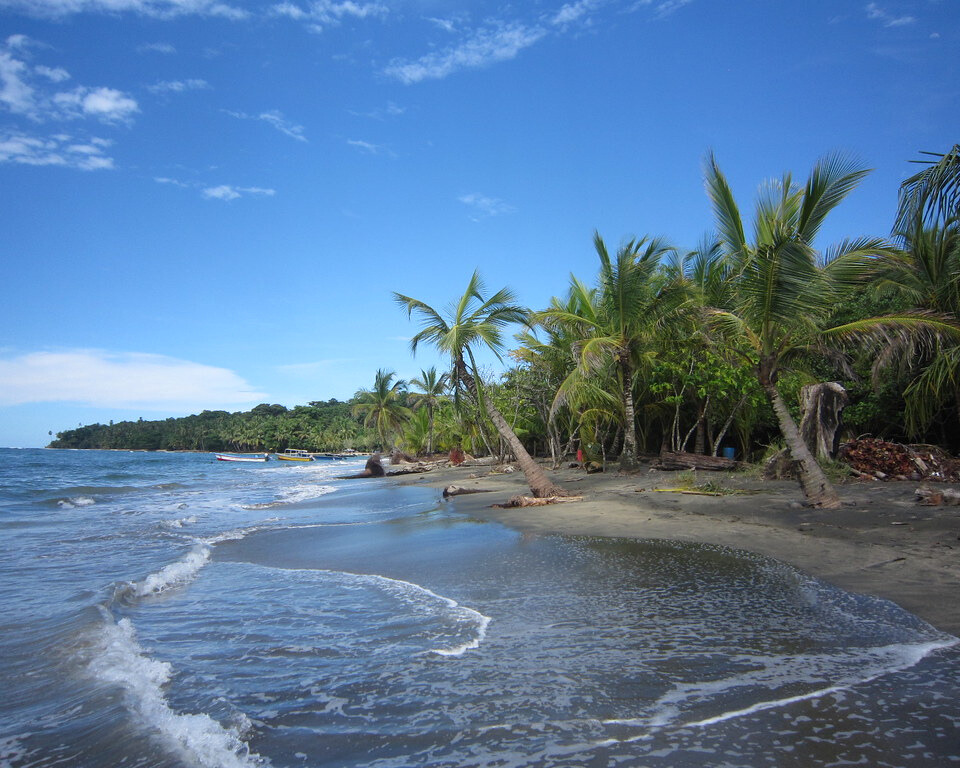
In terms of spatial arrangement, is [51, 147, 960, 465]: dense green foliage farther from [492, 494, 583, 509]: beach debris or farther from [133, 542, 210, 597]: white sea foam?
[133, 542, 210, 597]: white sea foam

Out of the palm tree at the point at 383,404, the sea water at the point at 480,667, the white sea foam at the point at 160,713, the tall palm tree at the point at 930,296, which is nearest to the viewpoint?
the sea water at the point at 480,667

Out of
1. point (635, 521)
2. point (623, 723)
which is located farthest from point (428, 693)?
point (635, 521)

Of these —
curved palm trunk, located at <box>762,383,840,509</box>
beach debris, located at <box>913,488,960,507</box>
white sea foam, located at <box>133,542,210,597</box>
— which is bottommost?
white sea foam, located at <box>133,542,210,597</box>

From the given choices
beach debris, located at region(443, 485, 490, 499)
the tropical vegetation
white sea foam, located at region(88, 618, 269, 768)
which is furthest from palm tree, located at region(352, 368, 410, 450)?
white sea foam, located at region(88, 618, 269, 768)

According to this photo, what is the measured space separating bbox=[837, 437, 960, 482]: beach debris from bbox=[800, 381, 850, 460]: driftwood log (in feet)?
1.46

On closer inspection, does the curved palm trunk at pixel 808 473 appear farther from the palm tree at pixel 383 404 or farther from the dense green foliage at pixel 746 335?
the palm tree at pixel 383 404

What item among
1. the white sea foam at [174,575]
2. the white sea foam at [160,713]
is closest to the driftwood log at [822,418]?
the white sea foam at [174,575]

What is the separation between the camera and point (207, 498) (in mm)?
21016

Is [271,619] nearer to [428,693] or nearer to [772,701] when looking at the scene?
[428,693]

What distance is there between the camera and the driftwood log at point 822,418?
11.9 m

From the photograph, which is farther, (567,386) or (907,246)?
(567,386)

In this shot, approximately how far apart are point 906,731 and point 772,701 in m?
0.53

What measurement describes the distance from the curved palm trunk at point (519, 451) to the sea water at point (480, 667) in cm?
528

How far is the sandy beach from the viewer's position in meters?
4.93
